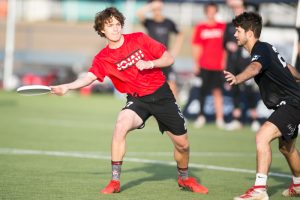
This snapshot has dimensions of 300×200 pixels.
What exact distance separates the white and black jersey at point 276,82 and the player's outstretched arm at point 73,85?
188cm

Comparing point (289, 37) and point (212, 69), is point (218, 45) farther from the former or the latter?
point (289, 37)

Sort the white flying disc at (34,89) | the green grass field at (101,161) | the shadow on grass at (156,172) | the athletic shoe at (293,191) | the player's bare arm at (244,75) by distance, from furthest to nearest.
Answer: the shadow on grass at (156,172)
the athletic shoe at (293,191)
the green grass field at (101,161)
the white flying disc at (34,89)
the player's bare arm at (244,75)

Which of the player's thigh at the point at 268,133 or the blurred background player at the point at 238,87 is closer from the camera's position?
the player's thigh at the point at 268,133

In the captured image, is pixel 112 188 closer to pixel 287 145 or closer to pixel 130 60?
pixel 130 60

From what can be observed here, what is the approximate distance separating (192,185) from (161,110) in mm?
942

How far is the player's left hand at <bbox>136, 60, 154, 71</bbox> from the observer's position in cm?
809

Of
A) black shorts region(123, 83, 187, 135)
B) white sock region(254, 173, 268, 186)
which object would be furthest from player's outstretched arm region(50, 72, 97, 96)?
white sock region(254, 173, 268, 186)

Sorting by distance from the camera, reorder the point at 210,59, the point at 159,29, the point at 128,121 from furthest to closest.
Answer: the point at 210,59 < the point at 159,29 < the point at 128,121

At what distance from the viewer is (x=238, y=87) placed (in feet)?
57.4

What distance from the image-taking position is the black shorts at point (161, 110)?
873 centimetres

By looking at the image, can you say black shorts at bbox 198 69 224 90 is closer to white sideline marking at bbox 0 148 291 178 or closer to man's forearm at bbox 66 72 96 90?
white sideline marking at bbox 0 148 291 178

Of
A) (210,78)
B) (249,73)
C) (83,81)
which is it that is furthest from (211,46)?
(249,73)

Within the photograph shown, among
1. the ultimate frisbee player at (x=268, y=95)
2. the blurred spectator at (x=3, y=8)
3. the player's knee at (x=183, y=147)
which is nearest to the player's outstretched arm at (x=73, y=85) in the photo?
the player's knee at (x=183, y=147)

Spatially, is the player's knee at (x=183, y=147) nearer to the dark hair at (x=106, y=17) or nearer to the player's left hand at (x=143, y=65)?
the player's left hand at (x=143, y=65)
